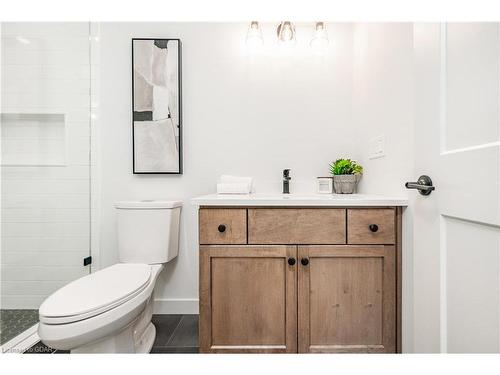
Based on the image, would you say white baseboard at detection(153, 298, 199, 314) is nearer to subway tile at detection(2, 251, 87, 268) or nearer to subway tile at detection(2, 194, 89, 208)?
subway tile at detection(2, 251, 87, 268)

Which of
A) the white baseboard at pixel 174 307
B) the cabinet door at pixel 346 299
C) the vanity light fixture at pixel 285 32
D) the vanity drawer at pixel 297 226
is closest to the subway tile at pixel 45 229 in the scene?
the white baseboard at pixel 174 307

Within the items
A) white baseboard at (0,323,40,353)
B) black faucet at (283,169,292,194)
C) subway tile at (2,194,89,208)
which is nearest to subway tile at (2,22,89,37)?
subway tile at (2,194,89,208)

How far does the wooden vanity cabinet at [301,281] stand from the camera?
1.22 m

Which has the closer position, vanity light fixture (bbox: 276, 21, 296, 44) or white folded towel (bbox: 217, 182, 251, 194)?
white folded towel (bbox: 217, 182, 251, 194)

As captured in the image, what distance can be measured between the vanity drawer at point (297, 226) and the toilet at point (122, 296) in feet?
1.94

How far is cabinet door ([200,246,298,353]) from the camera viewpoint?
1238 mm

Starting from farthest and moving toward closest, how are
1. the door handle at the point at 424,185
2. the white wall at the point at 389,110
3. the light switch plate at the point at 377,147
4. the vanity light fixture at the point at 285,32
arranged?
the vanity light fixture at the point at 285,32
the light switch plate at the point at 377,147
the white wall at the point at 389,110
the door handle at the point at 424,185

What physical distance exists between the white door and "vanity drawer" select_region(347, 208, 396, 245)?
312mm

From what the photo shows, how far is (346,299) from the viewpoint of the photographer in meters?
1.23

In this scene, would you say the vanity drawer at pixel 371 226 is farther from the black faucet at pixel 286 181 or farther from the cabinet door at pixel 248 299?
the black faucet at pixel 286 181

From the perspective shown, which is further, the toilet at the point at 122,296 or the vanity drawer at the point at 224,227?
the vanity drawer at the point at 224,227
